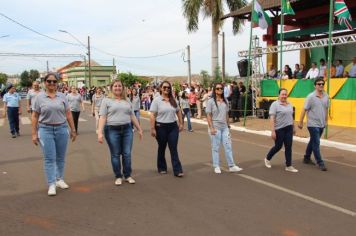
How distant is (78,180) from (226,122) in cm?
279

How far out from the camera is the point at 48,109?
6.28 meters

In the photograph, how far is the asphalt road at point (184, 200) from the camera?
4.86 meters

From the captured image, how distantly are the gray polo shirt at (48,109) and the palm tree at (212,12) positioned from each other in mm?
23899

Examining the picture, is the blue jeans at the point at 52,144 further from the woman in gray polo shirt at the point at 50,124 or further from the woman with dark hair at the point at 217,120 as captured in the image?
the woman with dark hair at the point at 217,120

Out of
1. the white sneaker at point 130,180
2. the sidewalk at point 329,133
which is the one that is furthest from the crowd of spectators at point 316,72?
the white sneaker at point 130,180

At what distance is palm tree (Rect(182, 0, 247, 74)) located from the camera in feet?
95.3

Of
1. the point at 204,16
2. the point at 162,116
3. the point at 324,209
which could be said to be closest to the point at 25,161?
the point at 162,116

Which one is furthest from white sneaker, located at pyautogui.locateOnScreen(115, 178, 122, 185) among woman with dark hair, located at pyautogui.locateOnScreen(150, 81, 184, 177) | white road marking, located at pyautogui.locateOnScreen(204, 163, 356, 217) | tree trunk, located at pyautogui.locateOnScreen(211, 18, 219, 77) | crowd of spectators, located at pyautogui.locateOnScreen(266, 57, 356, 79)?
tree trunk, located at pyautogui.locateOnScreen(211, 18, 219, 77)

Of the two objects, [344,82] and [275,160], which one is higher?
[344,82]

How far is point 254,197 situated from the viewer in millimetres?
6180

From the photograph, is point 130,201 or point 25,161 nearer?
point 130,201

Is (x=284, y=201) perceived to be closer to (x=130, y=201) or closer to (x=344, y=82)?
(x=130, y=201)

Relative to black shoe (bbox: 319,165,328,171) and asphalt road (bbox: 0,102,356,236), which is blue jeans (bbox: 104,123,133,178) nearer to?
asphalt road (bbox: 0,102,356,236)

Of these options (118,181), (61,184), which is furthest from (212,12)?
(61,184)
